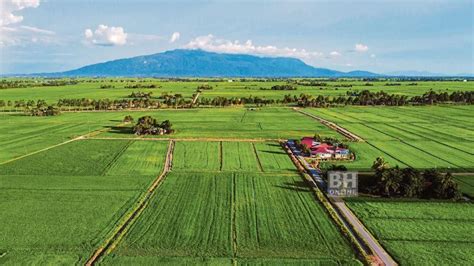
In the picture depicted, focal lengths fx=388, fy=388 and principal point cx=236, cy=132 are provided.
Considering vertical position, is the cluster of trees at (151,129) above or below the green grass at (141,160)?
above

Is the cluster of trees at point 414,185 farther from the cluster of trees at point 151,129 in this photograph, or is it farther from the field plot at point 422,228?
the cluster of trees at point 151,129

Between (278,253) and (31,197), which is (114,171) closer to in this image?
(31,197)

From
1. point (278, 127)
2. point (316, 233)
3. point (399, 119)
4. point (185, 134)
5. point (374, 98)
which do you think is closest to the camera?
point (316, 233)

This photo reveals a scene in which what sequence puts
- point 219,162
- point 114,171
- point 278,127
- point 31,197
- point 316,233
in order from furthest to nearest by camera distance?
point 278,127 → point 219,162 → point 114,171 → point 31,197 → point 316,233

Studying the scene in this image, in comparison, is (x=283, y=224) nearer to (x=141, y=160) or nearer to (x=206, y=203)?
(x=206, y=203)

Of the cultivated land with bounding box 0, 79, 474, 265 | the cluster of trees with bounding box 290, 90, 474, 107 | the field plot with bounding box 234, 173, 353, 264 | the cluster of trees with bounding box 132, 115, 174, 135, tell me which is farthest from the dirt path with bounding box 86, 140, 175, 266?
the cluster of trees with bounding box 290, 90, 474, 107

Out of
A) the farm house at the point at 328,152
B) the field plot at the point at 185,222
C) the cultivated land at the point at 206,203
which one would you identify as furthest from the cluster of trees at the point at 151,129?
the field plot at the point at 185,222

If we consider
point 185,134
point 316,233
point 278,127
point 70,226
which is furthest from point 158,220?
point 278,127
